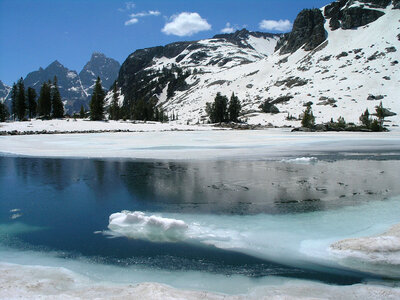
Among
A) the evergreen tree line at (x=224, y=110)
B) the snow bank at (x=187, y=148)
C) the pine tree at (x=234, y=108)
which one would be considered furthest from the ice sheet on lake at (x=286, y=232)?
the evergreen tree line at (x=224, y=110)

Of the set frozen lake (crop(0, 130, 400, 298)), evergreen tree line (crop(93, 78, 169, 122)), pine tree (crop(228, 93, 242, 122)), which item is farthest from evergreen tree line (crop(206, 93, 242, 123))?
frozen lake (crop(0, 130, 400, 298))

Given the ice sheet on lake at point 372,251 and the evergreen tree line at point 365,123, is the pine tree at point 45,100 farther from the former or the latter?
the ice sheet on lake at point 372,251

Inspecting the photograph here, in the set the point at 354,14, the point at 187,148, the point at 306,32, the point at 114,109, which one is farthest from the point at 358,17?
the point at 187,148

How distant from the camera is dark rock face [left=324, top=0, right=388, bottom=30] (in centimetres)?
13431

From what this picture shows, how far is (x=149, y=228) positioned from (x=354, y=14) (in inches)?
6306

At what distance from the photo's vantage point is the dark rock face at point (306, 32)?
14362cm

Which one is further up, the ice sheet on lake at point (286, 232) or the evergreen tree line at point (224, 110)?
the evergreen tree line at point (224, 110)

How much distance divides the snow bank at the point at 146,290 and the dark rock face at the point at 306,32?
15377cm

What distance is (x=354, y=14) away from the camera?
138 metres

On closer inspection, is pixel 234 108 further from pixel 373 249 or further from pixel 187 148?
pixel 373 249

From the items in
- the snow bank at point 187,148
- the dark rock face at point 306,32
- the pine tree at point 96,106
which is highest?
the dark rock face at point 306,32

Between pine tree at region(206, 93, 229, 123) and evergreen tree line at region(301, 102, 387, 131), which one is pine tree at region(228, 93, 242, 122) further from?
evergreen tree line at region(301, 102, 387, 131)

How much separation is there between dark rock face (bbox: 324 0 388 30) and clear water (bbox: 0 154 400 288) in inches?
5691

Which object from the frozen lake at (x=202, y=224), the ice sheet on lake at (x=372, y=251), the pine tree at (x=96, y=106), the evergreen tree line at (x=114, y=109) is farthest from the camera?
the evergreen tree line at (x=114, y=109)
